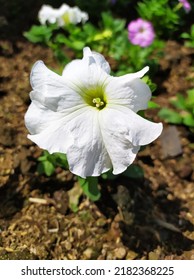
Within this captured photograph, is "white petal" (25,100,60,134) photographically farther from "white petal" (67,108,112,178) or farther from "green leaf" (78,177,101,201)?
"green leaf" (78,177,101,201)

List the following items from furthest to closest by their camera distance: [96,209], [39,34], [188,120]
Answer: [39,34] < [188,120] < [96,209]

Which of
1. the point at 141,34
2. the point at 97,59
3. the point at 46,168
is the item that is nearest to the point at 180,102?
the point at 141,34

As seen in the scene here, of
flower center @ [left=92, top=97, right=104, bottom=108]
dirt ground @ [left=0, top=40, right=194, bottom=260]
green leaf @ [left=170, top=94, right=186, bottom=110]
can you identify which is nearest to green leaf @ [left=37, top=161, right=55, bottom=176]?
dirt ground @ [left=0, top=40, right=194, bottom=260]

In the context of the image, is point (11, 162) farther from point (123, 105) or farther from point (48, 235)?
point (123, 105)

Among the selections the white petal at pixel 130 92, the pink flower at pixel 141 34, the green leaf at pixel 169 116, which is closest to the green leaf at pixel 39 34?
the pink flower at pixel 141 34

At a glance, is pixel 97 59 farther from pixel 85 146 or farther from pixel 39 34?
pixel 39 34


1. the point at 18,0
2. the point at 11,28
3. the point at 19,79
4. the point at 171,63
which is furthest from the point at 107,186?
the point at 18,0
